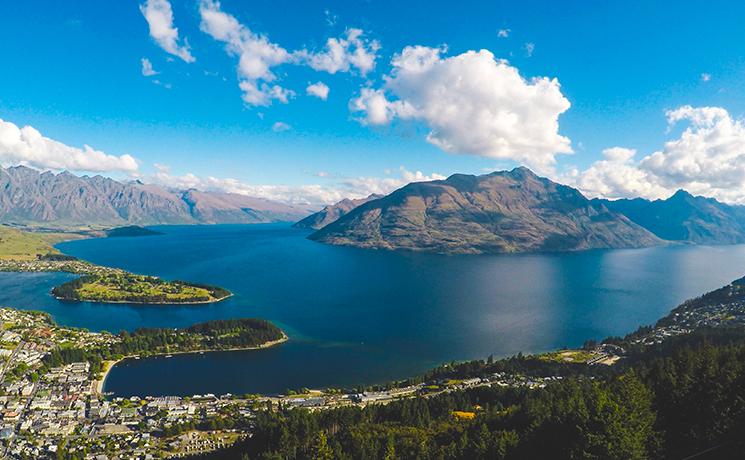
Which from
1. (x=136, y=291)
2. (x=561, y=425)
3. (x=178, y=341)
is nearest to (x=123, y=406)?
(x=178, y=341)

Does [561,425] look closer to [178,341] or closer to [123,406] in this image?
[123,406]

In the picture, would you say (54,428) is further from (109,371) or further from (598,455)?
(598,455)

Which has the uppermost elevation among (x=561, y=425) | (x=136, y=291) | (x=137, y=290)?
(x=561, y=425)

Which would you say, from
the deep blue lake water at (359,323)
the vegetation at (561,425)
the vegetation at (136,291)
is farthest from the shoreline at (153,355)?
the vegetation at (136,291)

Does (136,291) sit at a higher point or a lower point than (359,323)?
lower

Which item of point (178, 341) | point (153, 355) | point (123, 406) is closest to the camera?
point (123, 406)

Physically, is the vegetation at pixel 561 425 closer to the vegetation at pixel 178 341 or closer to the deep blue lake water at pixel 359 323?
the deep blue lake water at pixel 359 323

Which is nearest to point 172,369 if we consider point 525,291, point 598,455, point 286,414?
point 286,414

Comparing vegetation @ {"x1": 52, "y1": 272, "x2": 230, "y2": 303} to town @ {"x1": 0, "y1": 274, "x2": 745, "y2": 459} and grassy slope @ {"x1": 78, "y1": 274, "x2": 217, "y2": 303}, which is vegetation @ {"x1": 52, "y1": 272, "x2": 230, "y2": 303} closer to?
grassy slope @ {"x1": 78, "y1": 274, "x2": 217, "y2": 303}
